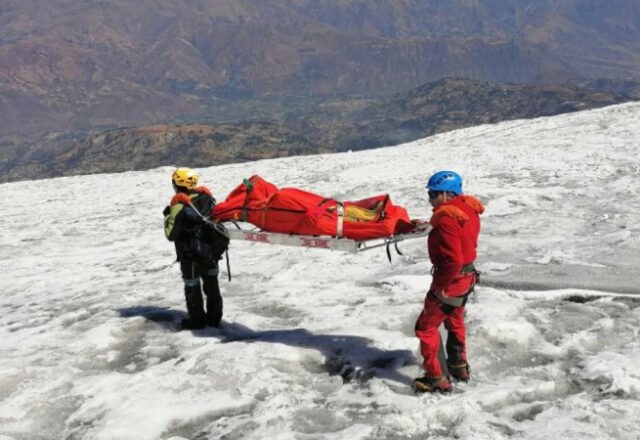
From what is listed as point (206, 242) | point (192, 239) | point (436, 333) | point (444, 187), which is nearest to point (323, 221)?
point (444, 187)

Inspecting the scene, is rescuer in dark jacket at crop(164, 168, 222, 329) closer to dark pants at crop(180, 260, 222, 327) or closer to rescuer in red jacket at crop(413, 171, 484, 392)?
dark pants at crop(180, 260, 222, 327)

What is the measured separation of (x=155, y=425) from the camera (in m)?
5.55

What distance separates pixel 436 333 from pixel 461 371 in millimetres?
534

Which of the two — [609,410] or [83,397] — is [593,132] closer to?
[609,410]

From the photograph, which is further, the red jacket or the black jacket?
the black jacket

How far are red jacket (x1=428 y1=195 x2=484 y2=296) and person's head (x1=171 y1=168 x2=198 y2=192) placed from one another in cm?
361

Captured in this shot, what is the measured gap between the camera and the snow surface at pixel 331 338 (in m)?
5.47

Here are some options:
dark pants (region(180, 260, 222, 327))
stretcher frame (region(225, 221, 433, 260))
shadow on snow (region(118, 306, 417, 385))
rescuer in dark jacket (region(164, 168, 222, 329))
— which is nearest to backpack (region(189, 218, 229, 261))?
rescuer in dark jacket (region(164, 168, 222, 329))

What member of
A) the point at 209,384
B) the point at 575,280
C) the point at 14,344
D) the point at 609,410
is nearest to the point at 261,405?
the point at 209,384

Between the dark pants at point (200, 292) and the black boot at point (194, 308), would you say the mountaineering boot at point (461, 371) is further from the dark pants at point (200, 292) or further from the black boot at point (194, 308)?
the black boot at point (194, 308)

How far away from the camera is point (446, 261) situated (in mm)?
5734

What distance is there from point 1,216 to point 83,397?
54.5ft

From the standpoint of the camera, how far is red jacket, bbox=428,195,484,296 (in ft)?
18.4

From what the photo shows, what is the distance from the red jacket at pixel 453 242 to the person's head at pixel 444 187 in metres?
0.07
